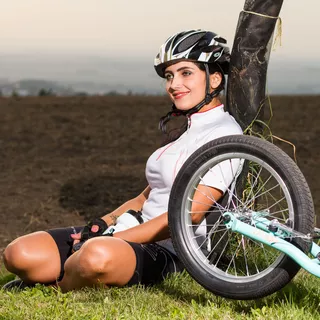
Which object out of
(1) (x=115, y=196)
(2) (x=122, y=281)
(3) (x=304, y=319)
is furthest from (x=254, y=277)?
(1) (x=115, y=196)

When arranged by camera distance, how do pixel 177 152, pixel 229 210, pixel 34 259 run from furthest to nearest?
pixel 34 259
pixel 177 152
pixel 229 210

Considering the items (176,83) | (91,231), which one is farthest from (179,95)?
(91,231)

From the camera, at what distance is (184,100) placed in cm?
449

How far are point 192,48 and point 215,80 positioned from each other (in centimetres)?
25

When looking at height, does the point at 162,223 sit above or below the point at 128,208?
above

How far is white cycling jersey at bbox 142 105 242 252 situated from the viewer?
4.38 meters

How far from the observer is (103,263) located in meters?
4.19

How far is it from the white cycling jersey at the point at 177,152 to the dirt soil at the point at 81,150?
8.16 ft

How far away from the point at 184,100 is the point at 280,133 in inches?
300

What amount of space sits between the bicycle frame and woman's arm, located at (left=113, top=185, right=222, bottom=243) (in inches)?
7.1

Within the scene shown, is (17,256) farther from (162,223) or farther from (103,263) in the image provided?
(162,223)

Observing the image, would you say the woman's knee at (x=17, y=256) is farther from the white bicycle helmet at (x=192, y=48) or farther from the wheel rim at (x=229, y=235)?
the white bicycle helmet at (x=192, y=48)

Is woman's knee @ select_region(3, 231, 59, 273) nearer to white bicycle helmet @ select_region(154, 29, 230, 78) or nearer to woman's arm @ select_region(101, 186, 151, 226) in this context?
woman's arm @ select_region(101, 186, 151, 226)

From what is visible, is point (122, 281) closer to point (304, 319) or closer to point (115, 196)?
point (304, 319)
